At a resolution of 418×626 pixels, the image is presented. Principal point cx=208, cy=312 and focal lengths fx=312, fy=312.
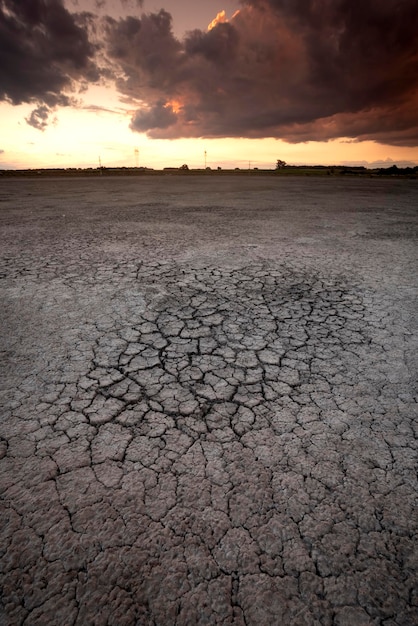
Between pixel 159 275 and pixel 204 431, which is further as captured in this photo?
pixel 159 275

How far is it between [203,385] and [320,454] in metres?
0.82

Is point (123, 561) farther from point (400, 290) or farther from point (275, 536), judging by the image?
point (400, 290)

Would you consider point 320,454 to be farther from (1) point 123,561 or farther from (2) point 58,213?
(2) point 58,213

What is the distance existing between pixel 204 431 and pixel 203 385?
40 centimetres

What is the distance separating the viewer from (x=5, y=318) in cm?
296

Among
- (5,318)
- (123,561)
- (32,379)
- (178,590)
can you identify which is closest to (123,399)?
(32,379)

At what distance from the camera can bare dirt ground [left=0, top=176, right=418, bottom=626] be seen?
1.11 m

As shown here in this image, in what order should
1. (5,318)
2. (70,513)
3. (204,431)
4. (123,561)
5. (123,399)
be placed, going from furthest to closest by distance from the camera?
(5,318), (123,399), (204,431), (70,513), (123,561)

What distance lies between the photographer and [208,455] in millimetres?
1599


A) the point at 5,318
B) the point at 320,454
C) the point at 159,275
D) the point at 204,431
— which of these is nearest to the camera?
the point at 320,454

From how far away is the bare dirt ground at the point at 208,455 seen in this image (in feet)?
3.65

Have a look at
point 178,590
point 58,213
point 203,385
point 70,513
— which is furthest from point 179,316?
point 58,213

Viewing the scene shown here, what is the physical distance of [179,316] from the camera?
3.00 meters

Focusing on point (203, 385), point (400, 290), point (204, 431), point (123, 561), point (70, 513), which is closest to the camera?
point (123, 561)
